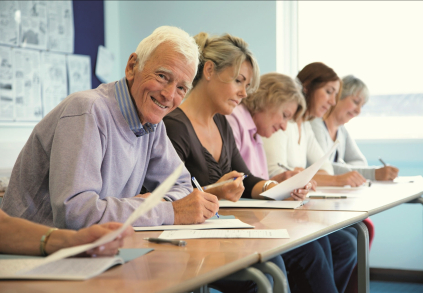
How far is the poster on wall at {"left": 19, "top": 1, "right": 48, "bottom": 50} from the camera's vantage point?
312 cm

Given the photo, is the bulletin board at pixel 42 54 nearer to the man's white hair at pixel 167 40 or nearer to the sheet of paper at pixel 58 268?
the man's white hair at pixel 167 40

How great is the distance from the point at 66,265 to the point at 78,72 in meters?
2.98

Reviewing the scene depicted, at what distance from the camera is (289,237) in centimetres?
105

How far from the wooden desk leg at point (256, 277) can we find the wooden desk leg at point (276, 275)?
Answer: 4 centimetres

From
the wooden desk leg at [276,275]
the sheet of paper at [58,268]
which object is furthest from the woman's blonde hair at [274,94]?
the sheet of paper at [58,268]

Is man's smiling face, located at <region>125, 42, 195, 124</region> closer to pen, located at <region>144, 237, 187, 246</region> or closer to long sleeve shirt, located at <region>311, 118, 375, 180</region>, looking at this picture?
pen, located at <region>144, 237, 187, 246</region>

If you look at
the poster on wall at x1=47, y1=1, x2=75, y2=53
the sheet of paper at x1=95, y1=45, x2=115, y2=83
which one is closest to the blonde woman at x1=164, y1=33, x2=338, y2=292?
the poster on wall at x1=47, y1=1, x2=75, y2=53

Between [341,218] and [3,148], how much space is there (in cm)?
232

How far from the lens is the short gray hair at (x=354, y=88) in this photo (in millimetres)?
3443

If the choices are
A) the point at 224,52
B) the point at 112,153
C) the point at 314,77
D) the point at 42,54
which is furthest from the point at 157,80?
the point at 42,54

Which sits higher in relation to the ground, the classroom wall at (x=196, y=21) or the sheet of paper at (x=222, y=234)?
the classroom wall at (x=196, y=21)

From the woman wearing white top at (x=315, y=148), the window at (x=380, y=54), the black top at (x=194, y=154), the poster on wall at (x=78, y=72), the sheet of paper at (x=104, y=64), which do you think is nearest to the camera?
the black top at (x=194, y=154)

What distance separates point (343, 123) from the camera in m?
3.51

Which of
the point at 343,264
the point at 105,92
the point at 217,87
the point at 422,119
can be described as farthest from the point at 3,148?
the point at 422,119
